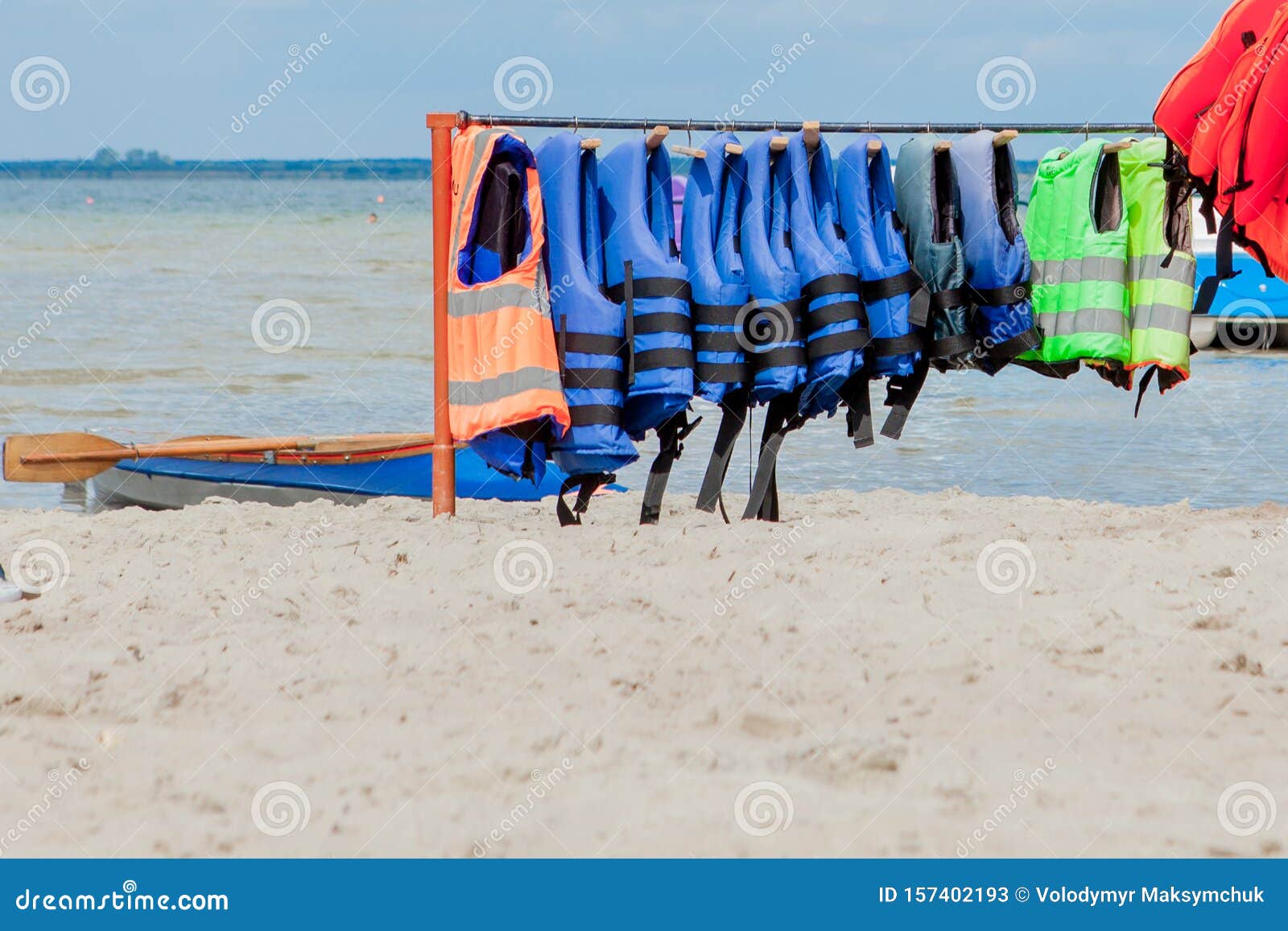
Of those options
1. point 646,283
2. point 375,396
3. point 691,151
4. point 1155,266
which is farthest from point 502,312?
point 375,396

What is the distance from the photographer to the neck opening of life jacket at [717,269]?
4625mm

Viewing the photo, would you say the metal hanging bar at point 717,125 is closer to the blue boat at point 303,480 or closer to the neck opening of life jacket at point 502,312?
the neck opening of life jacket at point 502,312

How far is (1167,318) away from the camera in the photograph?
16.1ft

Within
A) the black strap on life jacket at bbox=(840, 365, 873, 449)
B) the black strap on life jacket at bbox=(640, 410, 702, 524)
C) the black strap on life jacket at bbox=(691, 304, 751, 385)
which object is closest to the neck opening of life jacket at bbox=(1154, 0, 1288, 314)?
the black strap on life jacket at bbox=(840, 365, 873, 449)

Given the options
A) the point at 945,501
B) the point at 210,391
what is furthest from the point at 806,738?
the point at 210,391

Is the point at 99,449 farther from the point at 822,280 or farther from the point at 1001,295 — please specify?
the point at 1001,295

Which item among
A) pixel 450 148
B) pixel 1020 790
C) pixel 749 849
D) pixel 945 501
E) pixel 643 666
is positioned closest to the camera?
pixel 749 849

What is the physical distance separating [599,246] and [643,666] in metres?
1.96

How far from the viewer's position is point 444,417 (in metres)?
4.93

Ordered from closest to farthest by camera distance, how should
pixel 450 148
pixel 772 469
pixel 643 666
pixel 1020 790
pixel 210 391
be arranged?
pixel 1020 790
pixel 643 666
pixel 450 148
pixel 772 469
pixel 210 391

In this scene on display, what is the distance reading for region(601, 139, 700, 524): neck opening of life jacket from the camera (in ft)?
15.0

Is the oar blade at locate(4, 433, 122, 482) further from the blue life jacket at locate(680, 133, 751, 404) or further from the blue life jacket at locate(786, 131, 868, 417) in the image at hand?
the blue life jacket at locate(786, 131, 868, 417)

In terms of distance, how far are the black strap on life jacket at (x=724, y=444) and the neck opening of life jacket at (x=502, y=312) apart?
27.1 inches

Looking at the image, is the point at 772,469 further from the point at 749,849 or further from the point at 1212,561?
the point at 749,849
